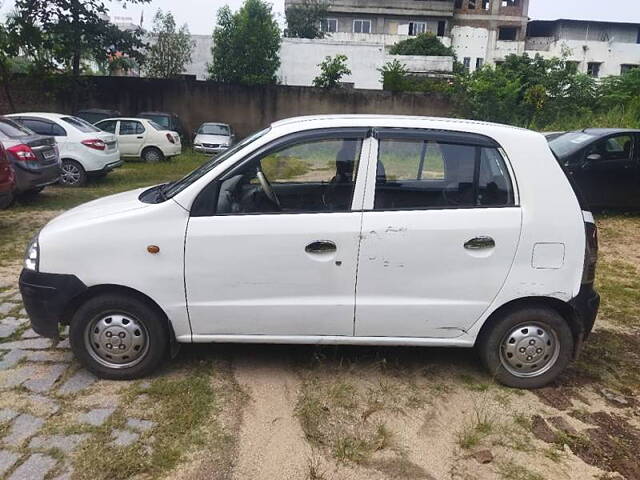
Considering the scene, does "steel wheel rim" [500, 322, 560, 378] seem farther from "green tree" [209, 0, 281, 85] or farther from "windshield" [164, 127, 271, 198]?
"green tree" [209, 0, 281, 85]

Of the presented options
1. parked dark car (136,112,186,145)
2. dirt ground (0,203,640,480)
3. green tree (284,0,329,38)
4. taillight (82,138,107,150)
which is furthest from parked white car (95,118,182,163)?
green tree (284,0,329,38)

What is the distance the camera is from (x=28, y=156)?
9094 mm

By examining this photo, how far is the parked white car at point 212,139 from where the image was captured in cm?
1955

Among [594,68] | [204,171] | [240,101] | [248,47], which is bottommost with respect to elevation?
[204,171]

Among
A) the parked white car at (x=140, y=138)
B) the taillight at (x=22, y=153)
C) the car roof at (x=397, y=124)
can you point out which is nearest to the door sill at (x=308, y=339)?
the car roof at (x=397, y=124)

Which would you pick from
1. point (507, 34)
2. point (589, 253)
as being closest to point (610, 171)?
point (589, 253)

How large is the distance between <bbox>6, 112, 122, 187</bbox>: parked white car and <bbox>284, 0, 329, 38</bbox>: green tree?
111 feet

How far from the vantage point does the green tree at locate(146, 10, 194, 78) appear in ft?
90.1

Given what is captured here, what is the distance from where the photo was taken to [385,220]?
3.54 meters

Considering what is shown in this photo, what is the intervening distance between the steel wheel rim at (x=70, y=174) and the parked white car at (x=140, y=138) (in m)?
4.62

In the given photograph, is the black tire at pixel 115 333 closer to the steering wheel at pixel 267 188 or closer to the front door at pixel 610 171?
the steering wheel at pixel 267 188

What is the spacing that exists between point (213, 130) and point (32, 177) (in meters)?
12.0

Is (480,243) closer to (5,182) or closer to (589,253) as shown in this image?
(589,253)

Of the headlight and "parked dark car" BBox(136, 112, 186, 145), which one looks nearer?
the headlight
